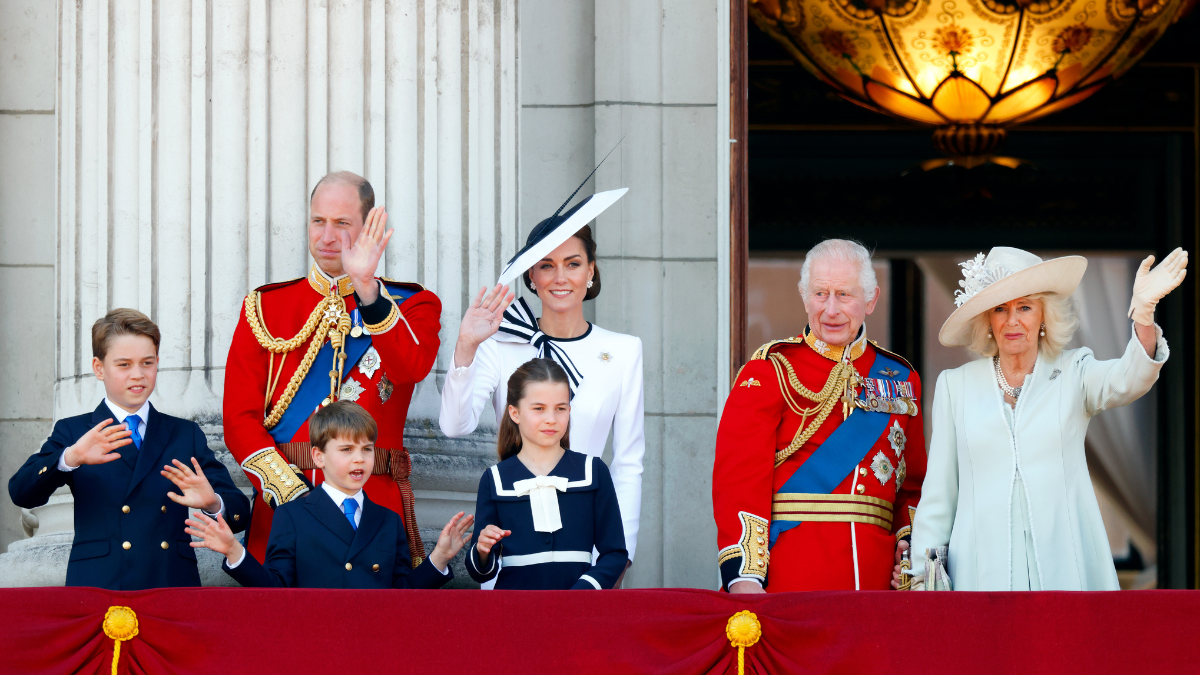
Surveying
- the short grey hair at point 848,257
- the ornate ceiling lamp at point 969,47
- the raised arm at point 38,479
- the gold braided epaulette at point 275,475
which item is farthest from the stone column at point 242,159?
the ornate ceiling lamp at point 969,47

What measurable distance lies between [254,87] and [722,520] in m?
2.23

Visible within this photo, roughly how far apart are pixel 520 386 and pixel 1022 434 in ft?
4.11

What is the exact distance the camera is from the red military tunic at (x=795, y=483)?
3979 mm

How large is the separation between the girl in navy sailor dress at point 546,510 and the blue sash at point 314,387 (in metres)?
0.55

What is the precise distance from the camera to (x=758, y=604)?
3475mm

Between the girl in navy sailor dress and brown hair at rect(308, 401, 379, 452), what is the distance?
1.05ft

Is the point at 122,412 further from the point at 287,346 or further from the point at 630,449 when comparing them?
the point at 630,449

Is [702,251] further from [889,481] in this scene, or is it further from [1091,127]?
[1091,127]

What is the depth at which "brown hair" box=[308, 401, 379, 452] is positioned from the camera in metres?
3.96

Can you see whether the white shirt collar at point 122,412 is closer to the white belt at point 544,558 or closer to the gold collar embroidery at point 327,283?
the gold collar embroidery at point 327,283

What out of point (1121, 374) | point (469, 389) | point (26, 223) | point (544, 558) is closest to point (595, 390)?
point (469, 389)

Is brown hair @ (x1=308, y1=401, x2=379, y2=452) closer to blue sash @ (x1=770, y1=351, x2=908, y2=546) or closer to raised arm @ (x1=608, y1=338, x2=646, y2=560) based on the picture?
raised arm @ (x1=608, y1=338, x2=646, y2=560)

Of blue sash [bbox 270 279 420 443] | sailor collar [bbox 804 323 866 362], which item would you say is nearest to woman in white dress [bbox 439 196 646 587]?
blue sash [bbox 270 279 420 443]

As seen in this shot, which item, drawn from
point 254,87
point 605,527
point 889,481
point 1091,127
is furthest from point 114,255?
point 1091,127
